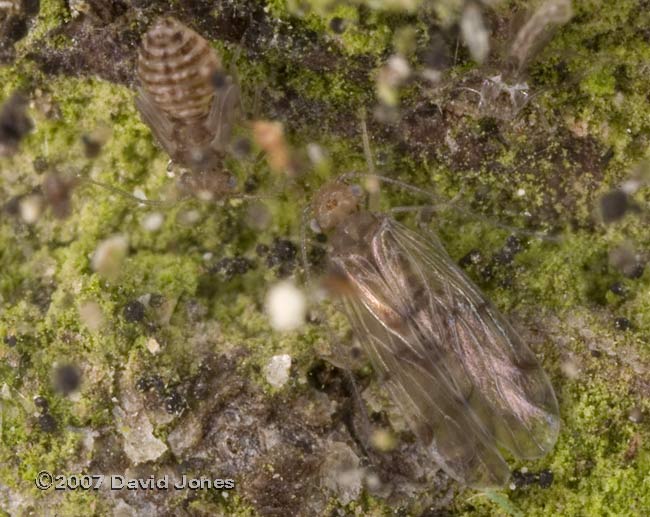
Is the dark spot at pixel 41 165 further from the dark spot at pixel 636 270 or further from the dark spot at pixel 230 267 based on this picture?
the dark spot at pixel 636 270

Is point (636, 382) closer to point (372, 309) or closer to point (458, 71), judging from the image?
point (372, 309)

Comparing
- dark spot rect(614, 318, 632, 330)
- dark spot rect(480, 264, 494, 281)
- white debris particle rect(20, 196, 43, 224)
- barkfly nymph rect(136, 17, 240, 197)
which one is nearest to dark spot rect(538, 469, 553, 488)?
dark spot rect(614, 318, 632, 330)

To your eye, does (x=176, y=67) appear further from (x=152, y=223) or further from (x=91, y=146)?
(x=152, y=223)

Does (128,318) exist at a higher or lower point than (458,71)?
lower

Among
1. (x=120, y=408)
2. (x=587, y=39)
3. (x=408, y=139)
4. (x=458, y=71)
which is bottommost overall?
(x=120, y=408)

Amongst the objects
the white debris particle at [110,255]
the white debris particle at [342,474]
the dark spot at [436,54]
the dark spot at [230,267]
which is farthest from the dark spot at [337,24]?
the white debris particle at [342,474]

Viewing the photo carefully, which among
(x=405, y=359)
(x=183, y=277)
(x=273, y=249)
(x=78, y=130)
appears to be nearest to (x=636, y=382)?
(x=405, y=359)
